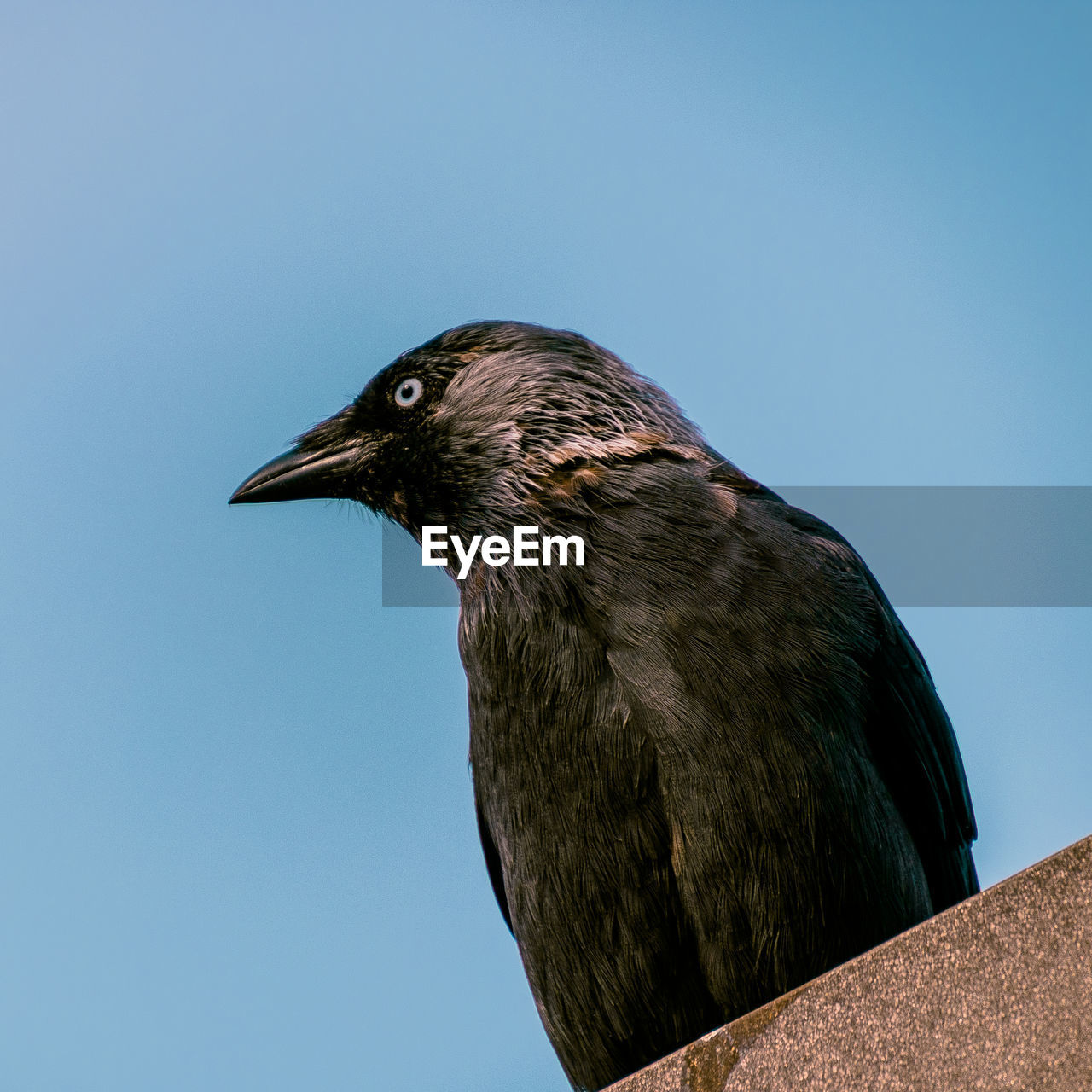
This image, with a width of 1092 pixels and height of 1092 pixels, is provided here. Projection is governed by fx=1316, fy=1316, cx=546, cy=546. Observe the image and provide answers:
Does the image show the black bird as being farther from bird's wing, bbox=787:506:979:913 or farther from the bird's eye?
the bird's eye

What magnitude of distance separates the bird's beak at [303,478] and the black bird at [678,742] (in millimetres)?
734

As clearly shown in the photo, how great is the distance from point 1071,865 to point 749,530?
6.65 feet

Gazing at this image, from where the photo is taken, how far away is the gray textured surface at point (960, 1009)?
2.49 meters

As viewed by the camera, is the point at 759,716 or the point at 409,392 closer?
the point at 759,716

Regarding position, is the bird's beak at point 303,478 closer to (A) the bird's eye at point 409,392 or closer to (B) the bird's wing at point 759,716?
(A) the bird's eye at point 409,392

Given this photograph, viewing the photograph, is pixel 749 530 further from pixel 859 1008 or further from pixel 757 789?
pixel 859 1008

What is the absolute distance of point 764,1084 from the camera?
2855mm

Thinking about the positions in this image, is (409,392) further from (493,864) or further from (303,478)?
(493,864)

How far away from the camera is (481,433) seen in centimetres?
507

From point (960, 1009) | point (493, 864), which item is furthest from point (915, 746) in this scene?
point (960, 1009)

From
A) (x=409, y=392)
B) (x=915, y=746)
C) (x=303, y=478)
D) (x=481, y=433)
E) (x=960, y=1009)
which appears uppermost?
(x=409, y=392)

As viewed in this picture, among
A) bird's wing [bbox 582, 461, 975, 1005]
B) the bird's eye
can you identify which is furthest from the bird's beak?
bird's wing [bbox 582, 461, 975, 1005]

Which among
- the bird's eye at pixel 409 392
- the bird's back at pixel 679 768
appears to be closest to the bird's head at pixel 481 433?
the bird's eye at pixel 409 392

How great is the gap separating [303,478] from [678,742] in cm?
225
